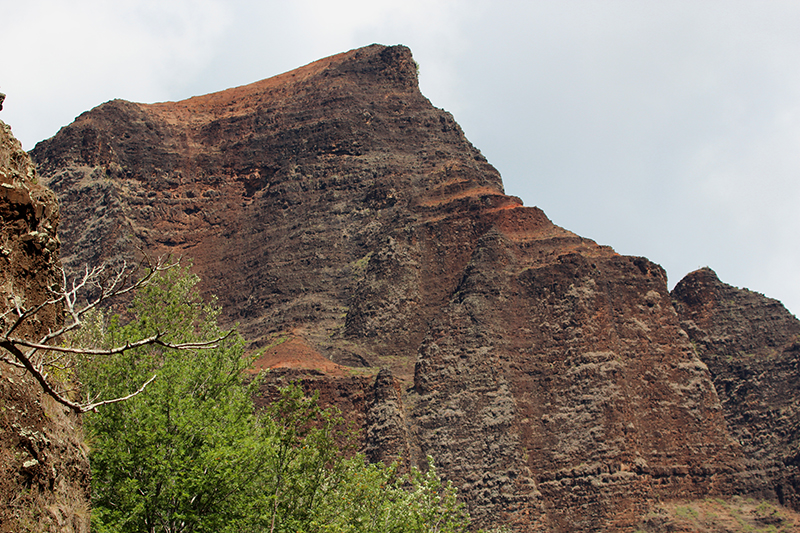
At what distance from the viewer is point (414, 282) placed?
216 ft

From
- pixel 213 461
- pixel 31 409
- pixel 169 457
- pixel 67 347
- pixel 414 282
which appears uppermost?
pixel 414 282

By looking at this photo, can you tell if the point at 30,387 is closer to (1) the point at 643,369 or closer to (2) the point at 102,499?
(2) the point at 102,499

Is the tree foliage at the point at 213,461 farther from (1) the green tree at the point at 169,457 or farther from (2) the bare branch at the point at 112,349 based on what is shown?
(2) the bare branch at the point at 112,349

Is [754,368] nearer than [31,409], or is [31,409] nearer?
[31,409]

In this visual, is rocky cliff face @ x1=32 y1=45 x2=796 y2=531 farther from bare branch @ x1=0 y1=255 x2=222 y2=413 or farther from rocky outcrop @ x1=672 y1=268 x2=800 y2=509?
Result: bare branch @ x1=0 y1=255 x2=222 y2=413

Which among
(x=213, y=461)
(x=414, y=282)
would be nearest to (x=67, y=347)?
(x=213, y=461)

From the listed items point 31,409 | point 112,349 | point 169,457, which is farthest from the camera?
point 169,457

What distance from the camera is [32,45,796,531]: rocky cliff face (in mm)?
52562

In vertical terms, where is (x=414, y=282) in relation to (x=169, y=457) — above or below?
Answer: above

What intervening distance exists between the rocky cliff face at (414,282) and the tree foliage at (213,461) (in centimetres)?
2458

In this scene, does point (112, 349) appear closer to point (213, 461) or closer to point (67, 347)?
point (67, 347)

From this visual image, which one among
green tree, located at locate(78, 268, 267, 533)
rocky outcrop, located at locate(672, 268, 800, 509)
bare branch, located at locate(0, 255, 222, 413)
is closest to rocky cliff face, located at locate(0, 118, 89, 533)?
bare branch, located at locate(0, 255, 222, 413)

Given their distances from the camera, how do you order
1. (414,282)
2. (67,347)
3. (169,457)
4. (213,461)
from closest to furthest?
(67,347) < (213,461) < (169,457) < (414,282)

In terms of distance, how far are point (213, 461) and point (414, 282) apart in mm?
45463
